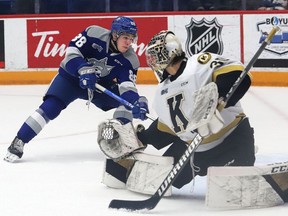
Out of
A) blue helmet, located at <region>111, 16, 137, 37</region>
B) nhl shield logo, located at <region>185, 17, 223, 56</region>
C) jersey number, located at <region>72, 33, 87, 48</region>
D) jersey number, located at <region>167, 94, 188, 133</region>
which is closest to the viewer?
jersey number, located at <region>167, 94, 188, 133</region>

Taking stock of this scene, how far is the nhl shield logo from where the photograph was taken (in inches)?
269

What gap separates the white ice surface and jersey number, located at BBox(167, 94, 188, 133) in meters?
0.28

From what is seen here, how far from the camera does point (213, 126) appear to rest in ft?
8.37

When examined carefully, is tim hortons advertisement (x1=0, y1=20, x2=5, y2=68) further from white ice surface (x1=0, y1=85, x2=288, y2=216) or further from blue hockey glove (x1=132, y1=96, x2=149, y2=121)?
blue hockey glove (x1=132, y1=96, x2=149, y2=121)

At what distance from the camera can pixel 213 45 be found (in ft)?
22.4

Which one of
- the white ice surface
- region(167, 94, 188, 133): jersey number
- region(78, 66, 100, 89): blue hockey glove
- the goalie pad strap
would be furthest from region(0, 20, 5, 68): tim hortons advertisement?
the goalie pad strap

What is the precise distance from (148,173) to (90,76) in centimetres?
95

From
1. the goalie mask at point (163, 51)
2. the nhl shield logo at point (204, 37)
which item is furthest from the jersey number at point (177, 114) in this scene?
the nhl shield logo at point (204, 37)

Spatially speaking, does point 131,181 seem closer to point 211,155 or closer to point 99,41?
point 211,155

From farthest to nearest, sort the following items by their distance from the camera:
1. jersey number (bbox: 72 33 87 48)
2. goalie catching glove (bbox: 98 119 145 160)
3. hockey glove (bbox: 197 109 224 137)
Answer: jersey number (bbox: 72 33 87 48), goalie catching glove (bbox: 98 119 145 160), hockey glove (bbox: 197 109 224 137)

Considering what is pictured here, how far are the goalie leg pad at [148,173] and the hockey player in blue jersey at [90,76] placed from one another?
804 millimetres

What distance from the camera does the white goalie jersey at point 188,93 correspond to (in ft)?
8.94

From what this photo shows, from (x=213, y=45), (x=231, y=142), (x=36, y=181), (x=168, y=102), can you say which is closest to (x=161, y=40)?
(x=168, y=102)

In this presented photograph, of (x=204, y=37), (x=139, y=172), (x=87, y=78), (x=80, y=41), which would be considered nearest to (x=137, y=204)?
(x=139, y=172)
